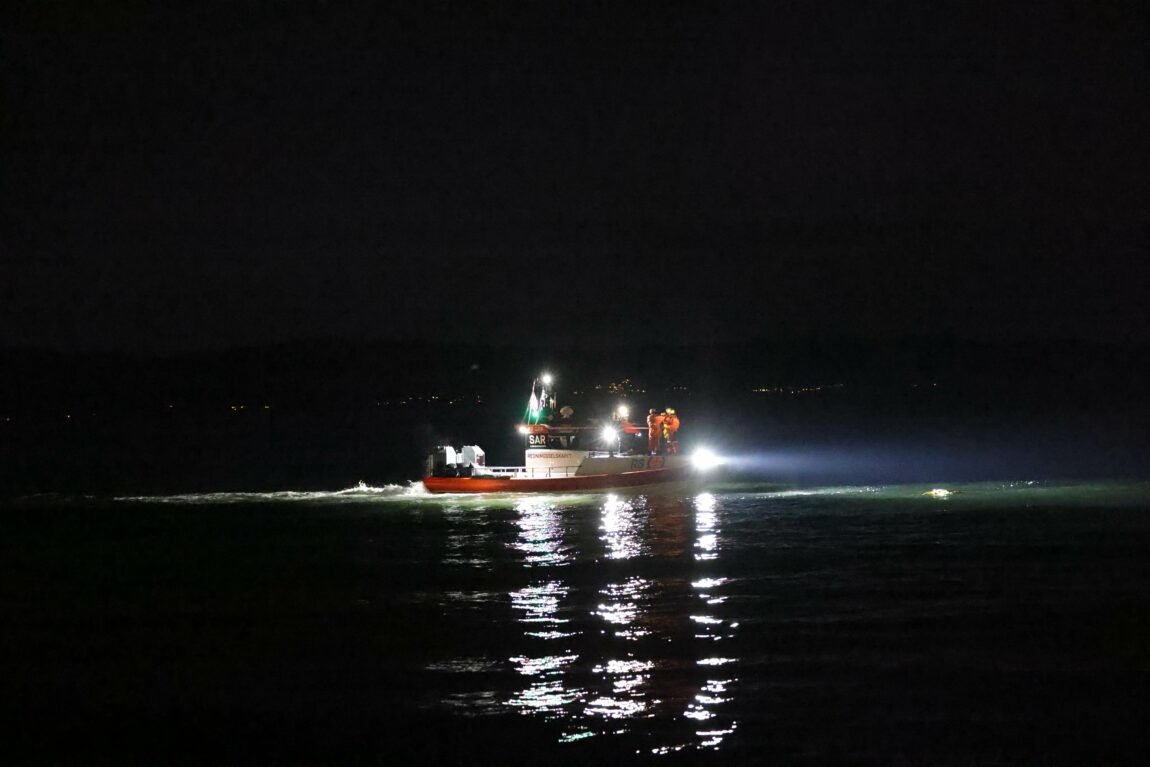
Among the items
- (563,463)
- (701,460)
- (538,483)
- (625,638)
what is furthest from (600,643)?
(701,460)

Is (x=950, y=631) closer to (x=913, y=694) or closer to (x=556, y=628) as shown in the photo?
(x=913, y=694)

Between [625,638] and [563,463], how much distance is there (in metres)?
27.3

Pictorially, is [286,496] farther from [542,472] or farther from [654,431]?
[654,431]

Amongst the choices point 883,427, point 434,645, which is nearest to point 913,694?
point 434,645

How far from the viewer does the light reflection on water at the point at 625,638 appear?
13656 mm

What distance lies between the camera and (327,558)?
28.7 metres

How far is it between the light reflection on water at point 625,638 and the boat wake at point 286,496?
14172 mm

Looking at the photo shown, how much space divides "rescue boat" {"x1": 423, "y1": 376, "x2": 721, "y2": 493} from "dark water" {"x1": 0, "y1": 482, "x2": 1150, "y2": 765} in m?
10.0

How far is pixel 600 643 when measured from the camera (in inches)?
693

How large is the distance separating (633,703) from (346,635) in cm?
661

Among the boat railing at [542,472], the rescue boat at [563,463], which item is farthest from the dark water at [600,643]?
the boat railing at [542,472]

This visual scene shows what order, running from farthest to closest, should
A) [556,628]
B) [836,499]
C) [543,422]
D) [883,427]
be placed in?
1. [883,427]
2. [543,422]
3. [836,499]
4. [556,628]

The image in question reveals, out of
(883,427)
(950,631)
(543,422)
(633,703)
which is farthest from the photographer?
(883,427)

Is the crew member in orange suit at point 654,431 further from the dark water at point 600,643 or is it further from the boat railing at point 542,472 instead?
the dark water at point 600,643
